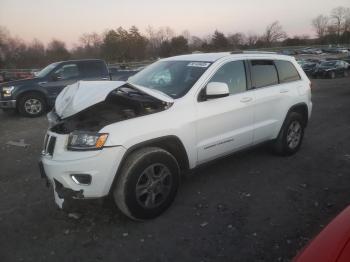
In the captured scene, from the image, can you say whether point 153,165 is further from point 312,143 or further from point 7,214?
point 312,143

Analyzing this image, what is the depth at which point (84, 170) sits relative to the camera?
3.28 metres

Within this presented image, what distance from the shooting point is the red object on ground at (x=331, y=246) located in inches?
70.7

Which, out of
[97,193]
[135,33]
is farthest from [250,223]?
[135,33]

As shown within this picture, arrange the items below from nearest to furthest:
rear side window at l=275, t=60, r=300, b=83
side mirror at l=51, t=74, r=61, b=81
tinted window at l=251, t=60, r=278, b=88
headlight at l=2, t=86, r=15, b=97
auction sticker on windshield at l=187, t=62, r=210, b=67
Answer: auction sticker on windshield at l=187, t=62, r=210, b=67
tinted window at l=251, t=60, r=278, b=88
rear side window at l=275, t=60, r=300, b=83
headlight at l=2, t=86, r=15, b=97
side mirror at l=51, t=74, r=61, b=81

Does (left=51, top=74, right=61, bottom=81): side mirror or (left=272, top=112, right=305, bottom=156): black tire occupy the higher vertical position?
(left=51, top=74, right=61, bottom=81): side mirror

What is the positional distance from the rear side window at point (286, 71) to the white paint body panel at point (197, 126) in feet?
0.32

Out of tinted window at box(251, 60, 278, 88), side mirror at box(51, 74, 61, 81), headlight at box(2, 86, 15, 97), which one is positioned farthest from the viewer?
side mirror at box(51, 74, 61, 81)

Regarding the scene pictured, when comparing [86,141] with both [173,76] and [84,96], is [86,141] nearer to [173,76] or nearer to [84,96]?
[84,96]

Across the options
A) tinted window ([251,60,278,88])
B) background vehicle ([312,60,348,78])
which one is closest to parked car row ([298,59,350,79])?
background vehicle ([312,60,348,78])

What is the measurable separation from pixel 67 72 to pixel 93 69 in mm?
842

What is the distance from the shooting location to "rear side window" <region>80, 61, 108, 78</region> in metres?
11.1

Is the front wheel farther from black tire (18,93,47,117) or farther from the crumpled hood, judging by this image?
the crumpled hood

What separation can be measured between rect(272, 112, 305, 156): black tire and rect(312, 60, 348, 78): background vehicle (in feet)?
77.7

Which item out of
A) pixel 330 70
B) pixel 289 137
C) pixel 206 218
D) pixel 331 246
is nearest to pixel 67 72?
pixel 289 137
